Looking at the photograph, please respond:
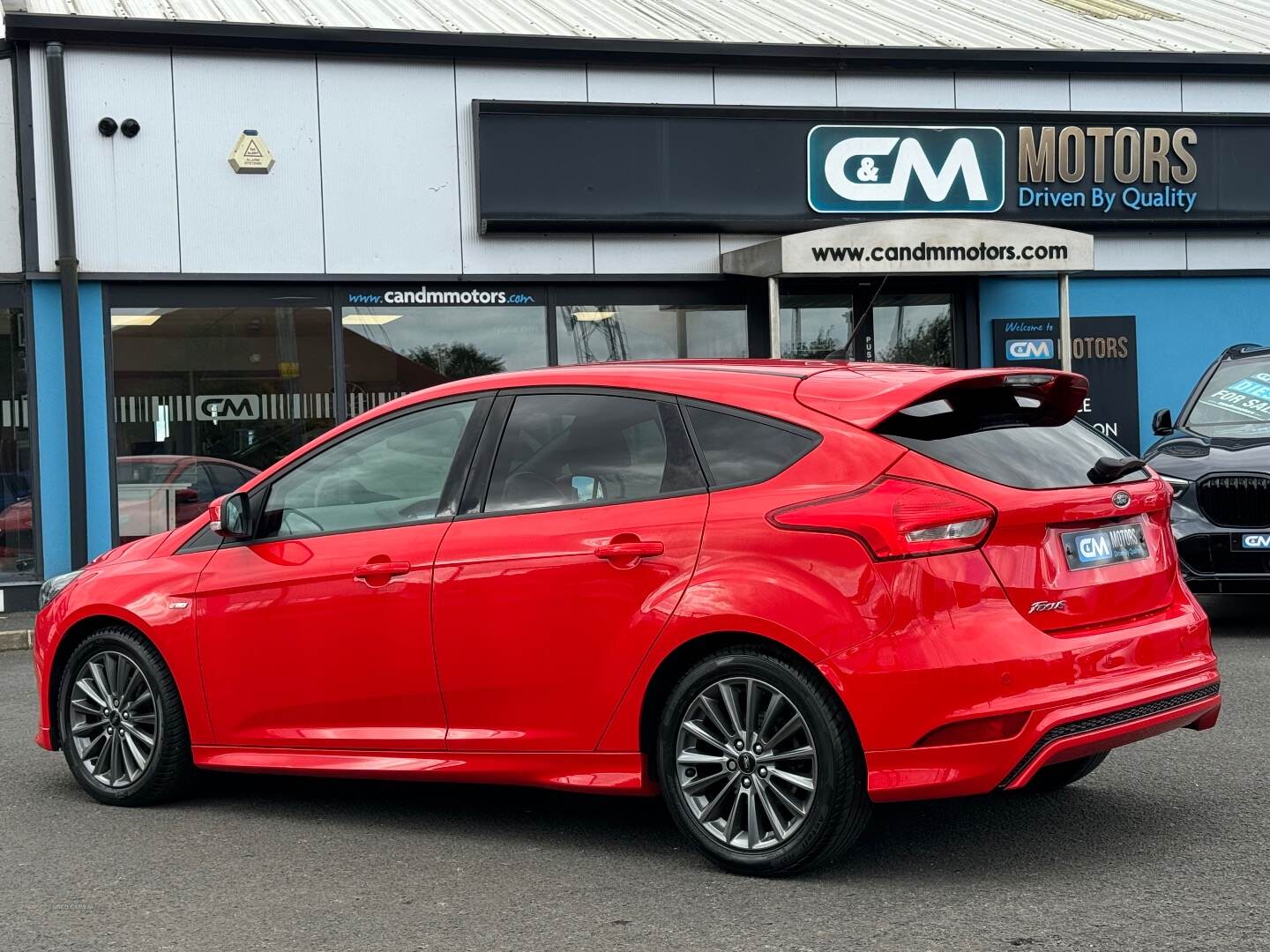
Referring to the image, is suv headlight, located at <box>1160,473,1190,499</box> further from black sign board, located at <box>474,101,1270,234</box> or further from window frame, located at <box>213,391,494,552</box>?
black sign board, located at <box>474,101,1270,234</box>

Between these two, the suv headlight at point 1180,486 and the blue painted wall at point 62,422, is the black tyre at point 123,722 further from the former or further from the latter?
the blue painted wall at point 62,422

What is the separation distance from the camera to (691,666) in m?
4.88

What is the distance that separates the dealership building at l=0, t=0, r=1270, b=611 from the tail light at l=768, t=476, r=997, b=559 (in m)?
10.2

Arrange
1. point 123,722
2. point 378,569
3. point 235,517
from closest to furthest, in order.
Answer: point 378,569 < point 235,517 < point 123,722

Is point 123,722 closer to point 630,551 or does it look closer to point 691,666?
point 630,551

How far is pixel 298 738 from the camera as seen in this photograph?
5699 mm

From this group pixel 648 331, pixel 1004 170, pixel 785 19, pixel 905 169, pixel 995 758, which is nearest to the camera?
pixel 995 758

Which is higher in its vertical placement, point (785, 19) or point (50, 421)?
point (785, 19)

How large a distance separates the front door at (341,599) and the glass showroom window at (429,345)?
911cm

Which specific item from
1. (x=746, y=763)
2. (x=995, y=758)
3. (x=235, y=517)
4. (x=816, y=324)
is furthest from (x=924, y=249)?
(x=995, y=758)

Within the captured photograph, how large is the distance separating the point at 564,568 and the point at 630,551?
25 cm

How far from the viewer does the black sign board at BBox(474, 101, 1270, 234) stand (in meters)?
15.2

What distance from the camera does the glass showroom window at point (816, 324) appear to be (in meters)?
16.0

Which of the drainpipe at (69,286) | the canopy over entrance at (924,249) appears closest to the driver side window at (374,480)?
the drainpipe at (69,286)
